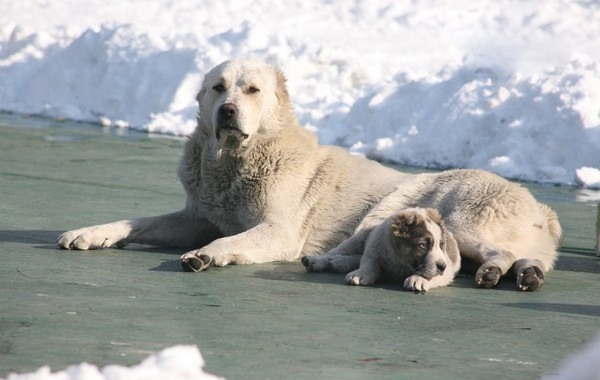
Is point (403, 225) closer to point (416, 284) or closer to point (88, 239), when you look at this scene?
point (416, 284)

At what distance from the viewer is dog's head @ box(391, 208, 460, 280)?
665 centimetres

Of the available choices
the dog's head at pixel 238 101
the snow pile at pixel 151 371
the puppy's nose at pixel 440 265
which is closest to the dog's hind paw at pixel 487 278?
the puppy's nose at pixel 440 265

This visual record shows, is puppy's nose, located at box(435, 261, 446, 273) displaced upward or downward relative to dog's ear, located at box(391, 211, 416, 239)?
downward

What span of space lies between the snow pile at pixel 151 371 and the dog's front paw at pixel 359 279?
105 inches

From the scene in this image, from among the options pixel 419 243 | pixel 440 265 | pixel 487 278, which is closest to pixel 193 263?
pixel 419 243

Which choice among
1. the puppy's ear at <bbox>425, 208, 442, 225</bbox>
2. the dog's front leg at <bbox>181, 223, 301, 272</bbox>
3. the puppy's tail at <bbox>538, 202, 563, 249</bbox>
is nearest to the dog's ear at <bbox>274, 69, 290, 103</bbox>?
the dog's front leg at <bbox>181, 223, 301, 272</bbox>

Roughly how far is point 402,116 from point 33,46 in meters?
8.81

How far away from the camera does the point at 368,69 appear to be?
63.3 ft

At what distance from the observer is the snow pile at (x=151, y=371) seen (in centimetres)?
399

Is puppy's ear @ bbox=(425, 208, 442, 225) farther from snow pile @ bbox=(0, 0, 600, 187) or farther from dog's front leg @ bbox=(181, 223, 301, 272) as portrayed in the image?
snow pile @ bbox=(0, 0, 600, 187)

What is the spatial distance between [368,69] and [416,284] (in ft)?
42.5

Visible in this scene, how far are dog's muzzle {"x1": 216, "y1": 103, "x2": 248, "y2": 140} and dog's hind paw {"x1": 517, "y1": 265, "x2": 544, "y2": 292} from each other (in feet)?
6.67

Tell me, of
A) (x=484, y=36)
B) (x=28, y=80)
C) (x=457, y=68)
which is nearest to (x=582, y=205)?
(x=457, y=68)

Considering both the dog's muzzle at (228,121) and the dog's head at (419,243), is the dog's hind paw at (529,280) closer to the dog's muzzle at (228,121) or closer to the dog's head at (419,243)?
the dog's head at (419,243)
